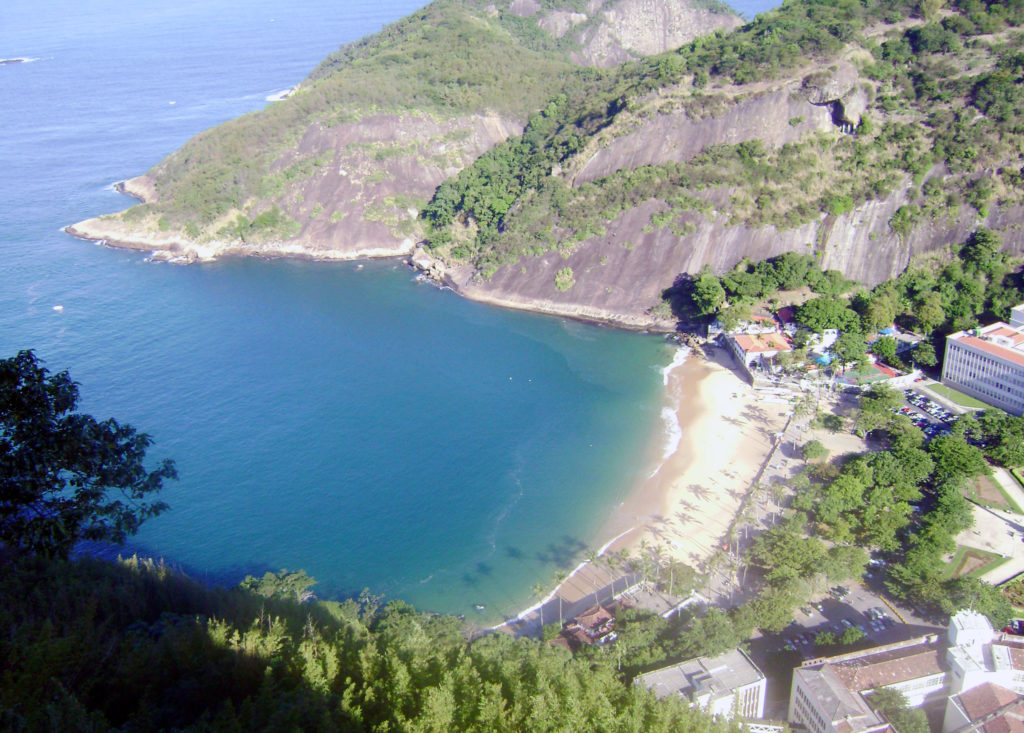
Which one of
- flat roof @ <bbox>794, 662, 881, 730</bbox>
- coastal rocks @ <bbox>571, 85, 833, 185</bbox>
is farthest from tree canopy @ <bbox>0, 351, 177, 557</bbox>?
coastal rocks @ <bbox>571, 85, 833, 185</bbox>

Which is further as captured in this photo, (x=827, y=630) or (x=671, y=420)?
(x=671, y=420)

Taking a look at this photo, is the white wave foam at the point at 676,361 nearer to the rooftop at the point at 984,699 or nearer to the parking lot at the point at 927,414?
the parking lot at the point at 927,414

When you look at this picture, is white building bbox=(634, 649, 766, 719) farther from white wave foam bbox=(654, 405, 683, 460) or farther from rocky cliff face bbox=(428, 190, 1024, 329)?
rocky cliff face bbox=(428, 190, 1024, 329)

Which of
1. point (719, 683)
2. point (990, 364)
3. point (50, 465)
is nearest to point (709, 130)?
point (990, 364)

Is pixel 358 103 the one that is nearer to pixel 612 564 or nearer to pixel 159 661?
pixel 612 564

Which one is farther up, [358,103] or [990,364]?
[358,103]

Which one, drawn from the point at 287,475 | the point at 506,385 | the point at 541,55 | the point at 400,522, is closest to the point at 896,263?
the point at 506,385

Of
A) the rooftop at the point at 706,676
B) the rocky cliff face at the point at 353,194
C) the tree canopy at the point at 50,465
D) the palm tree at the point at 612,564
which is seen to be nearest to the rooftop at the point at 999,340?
the palm tree at the point at 612,564
